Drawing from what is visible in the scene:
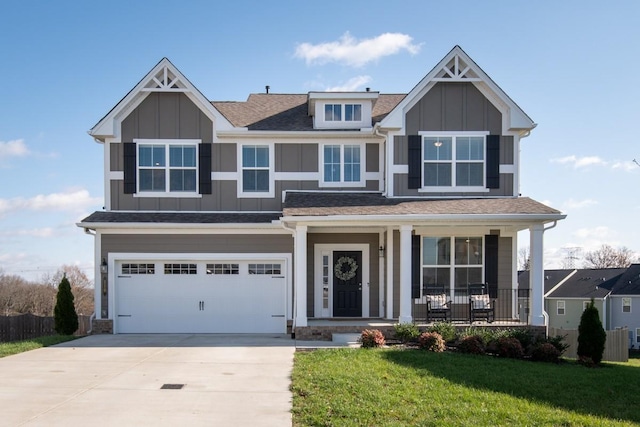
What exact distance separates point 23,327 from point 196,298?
5.98 m

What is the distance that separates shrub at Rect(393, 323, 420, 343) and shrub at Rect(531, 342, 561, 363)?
2.54 m

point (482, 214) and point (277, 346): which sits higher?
point (482, 214)

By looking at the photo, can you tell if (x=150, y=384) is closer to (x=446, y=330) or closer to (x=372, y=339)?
(x=372, y=339)

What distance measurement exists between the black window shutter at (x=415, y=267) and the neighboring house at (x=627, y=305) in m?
30.7

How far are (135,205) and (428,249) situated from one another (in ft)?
27.9

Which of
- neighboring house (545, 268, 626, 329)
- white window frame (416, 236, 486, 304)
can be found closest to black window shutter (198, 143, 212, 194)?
white window frame (416, 236, 486, 304)

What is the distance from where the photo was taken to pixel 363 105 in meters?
16.3

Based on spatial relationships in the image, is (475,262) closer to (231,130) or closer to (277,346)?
(277,346)

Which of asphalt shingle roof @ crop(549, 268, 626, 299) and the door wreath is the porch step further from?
asphalt shingle roof @ crop(549, 268, 626, 299)

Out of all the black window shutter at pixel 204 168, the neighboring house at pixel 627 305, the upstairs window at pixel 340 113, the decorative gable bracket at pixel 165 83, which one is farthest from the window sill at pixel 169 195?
the neighboring house at pixel 627 305

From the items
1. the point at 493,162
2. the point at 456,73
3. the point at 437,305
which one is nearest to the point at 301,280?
the point at 437,305

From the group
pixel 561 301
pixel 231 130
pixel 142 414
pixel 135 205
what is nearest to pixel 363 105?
pixel 231 130

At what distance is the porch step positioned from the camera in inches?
512

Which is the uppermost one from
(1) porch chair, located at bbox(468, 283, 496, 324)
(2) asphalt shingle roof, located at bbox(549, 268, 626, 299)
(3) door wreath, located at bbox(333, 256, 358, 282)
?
(3) door wreath, located at bbox(333, 256, 358, 282)
